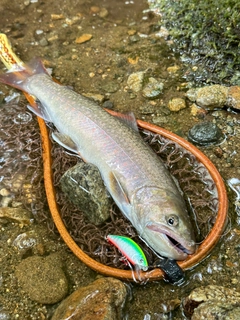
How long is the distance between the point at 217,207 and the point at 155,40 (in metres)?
3.19

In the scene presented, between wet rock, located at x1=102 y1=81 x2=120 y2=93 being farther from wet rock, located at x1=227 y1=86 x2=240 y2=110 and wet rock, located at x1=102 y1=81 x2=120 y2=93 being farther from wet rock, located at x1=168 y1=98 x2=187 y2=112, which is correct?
wet rock, located at x1=227 y1=86 x2=240 y2=110

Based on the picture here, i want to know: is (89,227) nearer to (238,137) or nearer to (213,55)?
(238,137)

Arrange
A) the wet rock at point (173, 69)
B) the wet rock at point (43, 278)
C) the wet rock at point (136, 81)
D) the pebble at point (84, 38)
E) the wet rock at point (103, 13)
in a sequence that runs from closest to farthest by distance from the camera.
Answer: the wet rock at point (43, 278) → the wet rock at point (136, 81) → the wet rock at point (173, 69) → the pebble at point (84, 38) → the wet rock at point (103, 13)

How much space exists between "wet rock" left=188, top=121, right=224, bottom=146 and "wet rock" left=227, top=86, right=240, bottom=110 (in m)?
0.46

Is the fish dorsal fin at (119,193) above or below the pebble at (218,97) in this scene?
below

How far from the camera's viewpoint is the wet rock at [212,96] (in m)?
4.81

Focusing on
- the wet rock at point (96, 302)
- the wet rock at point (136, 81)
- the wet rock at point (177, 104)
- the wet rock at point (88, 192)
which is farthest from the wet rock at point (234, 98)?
the wet rock at point (96, 302)

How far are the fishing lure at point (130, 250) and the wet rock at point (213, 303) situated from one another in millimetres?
482

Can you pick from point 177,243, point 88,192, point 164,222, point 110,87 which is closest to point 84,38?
point 110,87

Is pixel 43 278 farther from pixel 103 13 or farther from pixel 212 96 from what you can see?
pixel 103 13

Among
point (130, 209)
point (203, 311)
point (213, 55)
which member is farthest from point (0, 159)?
point (213, 55)

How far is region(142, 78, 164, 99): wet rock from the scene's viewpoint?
5.16 m

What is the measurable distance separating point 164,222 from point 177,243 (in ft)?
0.70

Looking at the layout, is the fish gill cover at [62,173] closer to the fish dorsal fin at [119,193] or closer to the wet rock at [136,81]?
the fish dorsal fin at [119,193]
